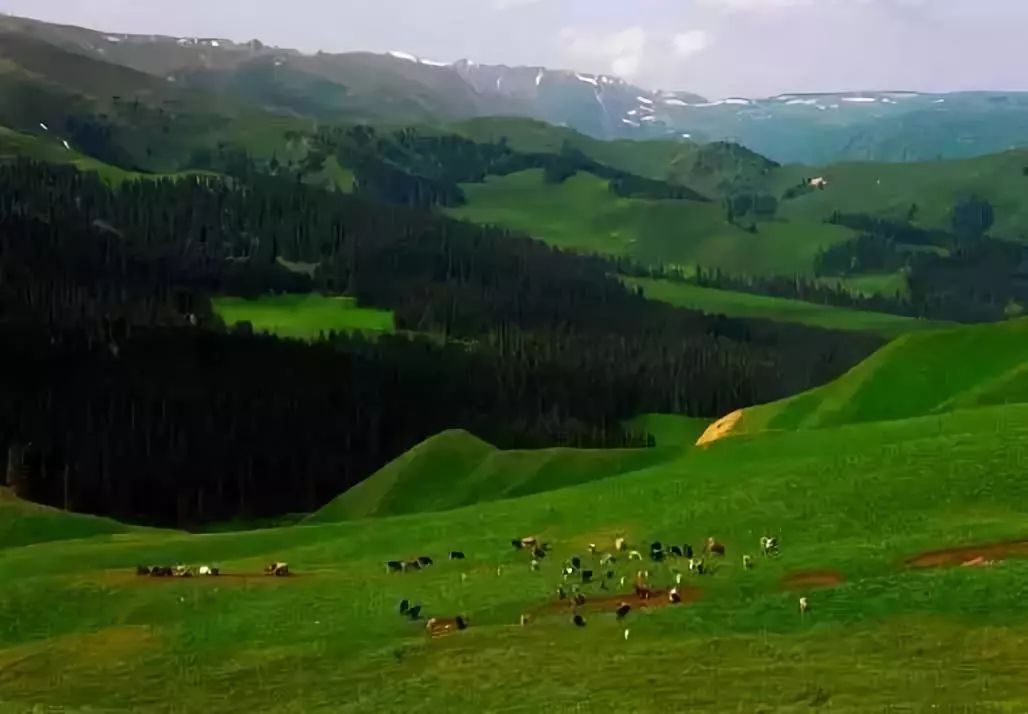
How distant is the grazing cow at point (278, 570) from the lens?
161 ft

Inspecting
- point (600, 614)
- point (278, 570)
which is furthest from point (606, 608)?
point (278, 570)

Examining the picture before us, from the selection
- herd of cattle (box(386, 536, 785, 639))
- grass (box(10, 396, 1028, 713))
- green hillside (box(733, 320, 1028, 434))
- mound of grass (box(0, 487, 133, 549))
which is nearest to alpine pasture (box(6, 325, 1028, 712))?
grass (box(10, 396, 1028, 713))

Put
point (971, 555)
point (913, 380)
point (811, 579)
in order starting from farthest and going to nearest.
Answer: point (913, 380), point (971, 555), point (811, 579)

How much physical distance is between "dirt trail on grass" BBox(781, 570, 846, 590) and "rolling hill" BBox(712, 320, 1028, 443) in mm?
60135

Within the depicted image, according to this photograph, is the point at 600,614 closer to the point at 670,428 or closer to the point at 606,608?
the point at 606,608

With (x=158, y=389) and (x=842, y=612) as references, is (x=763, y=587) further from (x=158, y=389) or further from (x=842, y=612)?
(x=158, y=389)

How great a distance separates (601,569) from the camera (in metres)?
42.4

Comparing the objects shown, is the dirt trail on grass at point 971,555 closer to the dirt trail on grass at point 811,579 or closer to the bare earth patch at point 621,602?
the dirt trail on grass at point 811,579

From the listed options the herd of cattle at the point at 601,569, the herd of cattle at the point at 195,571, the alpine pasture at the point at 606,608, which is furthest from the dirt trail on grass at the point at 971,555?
the herd of cattle at the point at 195,571

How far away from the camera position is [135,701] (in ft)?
108

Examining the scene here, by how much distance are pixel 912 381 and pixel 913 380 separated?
20cm

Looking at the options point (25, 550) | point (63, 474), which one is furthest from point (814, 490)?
point (63, 474)

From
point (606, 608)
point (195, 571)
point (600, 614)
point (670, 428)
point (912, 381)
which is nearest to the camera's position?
point (600, 614)

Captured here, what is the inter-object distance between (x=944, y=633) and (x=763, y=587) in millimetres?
8016
